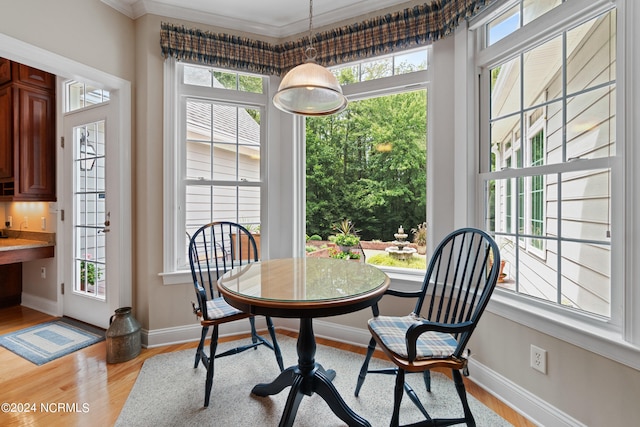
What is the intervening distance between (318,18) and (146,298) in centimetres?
279

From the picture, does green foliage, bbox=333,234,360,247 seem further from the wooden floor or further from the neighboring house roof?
Answer: the neighboring house roof

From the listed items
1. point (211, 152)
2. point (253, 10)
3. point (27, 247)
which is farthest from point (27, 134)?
point (253, 10)

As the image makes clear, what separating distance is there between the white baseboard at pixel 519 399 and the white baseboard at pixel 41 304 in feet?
12.7

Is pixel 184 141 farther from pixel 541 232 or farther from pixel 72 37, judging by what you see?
pixel 541 232

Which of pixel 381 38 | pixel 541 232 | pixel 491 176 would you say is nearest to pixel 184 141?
pixel 381 38

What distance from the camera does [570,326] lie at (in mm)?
1458

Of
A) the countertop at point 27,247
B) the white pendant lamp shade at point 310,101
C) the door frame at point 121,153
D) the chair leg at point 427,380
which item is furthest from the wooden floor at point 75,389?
the white pendant lamp shade at point 310,101

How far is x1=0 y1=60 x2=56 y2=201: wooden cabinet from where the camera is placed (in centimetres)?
296

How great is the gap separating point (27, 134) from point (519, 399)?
4.58 m

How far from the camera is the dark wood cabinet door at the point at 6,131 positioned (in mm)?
2973

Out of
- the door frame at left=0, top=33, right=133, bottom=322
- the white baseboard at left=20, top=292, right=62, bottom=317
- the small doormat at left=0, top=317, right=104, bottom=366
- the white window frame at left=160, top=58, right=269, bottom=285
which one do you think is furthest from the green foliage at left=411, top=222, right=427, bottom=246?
the white baseboard at left=20, top=292, right=62, bottom=317

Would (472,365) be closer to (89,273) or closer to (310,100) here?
(310,100)

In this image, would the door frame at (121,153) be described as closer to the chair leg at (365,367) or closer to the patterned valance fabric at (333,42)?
the patterned valance fabric at (333,42)

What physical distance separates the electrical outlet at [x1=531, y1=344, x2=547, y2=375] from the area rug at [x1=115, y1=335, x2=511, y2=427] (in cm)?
35
